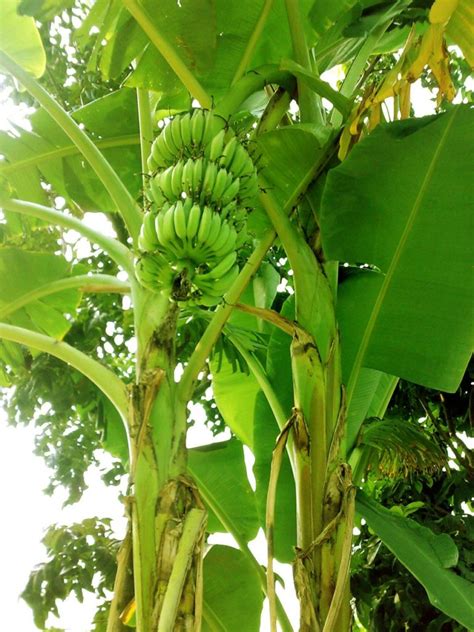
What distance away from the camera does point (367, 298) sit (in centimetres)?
118

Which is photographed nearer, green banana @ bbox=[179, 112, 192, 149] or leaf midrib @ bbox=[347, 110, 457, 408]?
green banana @ bbox=[179, 112, 192, 149]

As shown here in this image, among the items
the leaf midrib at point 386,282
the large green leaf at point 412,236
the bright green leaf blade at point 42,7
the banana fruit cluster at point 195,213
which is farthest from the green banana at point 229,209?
the bright green leaf blade at point 42,7

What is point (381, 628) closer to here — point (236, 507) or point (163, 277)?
point (236, 507)

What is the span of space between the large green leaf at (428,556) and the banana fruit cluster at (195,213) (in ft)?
1.33

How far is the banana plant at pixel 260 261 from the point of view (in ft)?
2.69

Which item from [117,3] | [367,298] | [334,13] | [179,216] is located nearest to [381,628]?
[367,298]

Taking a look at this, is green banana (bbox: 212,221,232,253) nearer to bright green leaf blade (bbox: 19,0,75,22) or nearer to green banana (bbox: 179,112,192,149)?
green banana (bbox: 179,112,192,149)

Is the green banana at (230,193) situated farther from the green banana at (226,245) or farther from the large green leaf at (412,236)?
the large green leaf at (412,236)

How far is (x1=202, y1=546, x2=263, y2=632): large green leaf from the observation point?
1.21 meters

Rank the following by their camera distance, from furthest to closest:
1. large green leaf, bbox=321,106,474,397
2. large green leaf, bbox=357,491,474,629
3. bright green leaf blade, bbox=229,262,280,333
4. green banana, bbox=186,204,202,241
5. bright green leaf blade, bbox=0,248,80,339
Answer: bright green leaf blade, bbox=229,262,280,333 → bright green leaf blade, bbox=0,248,80,339 → large green leaf, bbox=321,106,474,397 → large green leaf, bbox=357,491,474,629 → green banana, bbox=186,204,202,241

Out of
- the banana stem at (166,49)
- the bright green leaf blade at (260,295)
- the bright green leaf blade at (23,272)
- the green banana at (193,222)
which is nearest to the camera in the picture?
the green banana at (193,222)

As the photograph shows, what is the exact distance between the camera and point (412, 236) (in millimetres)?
1030

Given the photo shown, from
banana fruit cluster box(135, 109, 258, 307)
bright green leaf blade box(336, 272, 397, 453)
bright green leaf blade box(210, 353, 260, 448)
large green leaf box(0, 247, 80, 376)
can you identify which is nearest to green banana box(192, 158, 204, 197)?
banana fruit cluster box(135, 109, 258, 307)

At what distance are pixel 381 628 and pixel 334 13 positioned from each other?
Answer: 4.56ft
